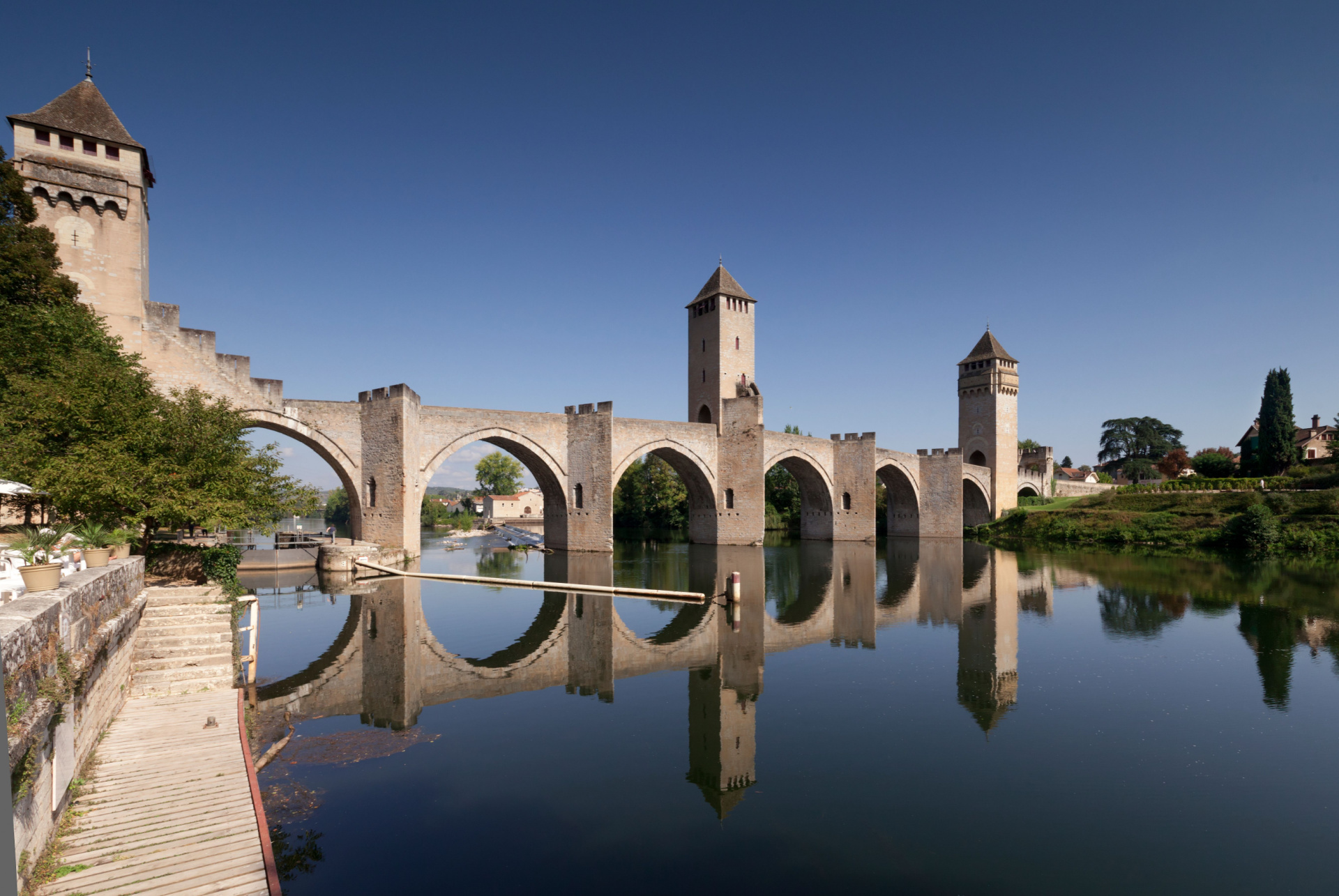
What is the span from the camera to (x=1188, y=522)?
107ft

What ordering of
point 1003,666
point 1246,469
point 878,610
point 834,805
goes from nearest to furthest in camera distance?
point 834,805
point 1003,666
point 878,610
point 1246,469

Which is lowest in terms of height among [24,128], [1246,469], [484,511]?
[484,511]

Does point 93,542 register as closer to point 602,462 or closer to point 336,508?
point 602,462

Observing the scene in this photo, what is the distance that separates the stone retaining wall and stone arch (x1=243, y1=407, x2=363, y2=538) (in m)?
15.1

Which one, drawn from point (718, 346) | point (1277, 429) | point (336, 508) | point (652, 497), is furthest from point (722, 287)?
point (336, 508)

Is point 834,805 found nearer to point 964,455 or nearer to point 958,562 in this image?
point 958,562

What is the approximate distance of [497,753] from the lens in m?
7.41

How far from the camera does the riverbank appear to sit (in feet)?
93.0

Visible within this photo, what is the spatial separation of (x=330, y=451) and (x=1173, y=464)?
65.6 metres

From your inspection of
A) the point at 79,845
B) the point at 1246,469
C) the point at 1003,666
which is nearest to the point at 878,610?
the point at 1003,666

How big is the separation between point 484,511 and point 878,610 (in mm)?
56501

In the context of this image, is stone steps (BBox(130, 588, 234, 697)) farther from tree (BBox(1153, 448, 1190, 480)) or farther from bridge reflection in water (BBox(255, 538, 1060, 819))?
tree (BBox(1153, 448, 1190, 480))

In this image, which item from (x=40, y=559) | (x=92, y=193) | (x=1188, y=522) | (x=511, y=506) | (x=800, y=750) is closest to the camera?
(x=40, y=559)

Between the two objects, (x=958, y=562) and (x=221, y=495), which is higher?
(x=221, y=495)
